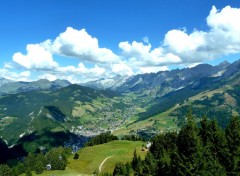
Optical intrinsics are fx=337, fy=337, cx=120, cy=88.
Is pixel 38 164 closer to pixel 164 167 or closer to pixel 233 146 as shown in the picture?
pixel 164 167

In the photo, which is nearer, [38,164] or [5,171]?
[38,164]

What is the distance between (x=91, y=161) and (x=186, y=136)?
520 feet

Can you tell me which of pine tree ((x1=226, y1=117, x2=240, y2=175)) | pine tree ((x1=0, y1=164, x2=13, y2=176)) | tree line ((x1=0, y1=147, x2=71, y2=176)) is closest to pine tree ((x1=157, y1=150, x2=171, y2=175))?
pine tree ((x1=226, y1=117, x2=240, y2=175))

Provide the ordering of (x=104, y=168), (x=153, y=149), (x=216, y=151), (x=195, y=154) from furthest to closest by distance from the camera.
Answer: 1. (x=104, y=168)
2. (x=153, y=149)
3. (x=216, y=151)
4. (x=195, y=154)

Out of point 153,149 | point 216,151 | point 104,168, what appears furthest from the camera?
point 104,168

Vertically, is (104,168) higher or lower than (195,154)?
lower

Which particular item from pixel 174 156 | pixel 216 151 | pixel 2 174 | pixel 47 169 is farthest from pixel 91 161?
pixel 174 156

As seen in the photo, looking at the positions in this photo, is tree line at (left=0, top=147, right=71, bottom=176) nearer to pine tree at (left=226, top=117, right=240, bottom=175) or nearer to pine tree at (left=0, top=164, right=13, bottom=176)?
pine tree at (left=0, top=164, right=13, bottom=176)

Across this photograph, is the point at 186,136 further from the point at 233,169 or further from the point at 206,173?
the point at 233,169

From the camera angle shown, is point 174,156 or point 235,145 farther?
point 235,145

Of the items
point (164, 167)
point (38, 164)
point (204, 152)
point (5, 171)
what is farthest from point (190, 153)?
point (5, 171)

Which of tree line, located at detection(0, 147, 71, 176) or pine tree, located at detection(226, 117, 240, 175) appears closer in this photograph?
pine tree, located at detection(226, 117, 240, 175)

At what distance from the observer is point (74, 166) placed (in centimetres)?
19075

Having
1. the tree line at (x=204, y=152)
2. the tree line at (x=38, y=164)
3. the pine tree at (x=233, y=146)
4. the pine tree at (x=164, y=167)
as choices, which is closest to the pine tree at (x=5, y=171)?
the tree line at (x=38, y=164)
